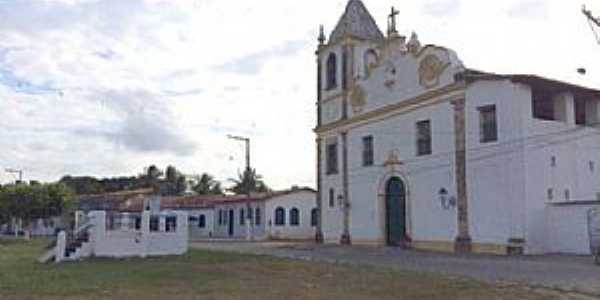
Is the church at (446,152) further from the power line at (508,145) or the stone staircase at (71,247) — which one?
the stone staircase at (71,247)

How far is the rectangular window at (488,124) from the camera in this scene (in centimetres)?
2898

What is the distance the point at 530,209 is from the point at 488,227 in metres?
1.99

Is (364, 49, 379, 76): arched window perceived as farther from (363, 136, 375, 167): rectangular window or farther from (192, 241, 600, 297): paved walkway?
(192, 241, 600, 297): paved walkway

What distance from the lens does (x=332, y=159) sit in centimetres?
4088

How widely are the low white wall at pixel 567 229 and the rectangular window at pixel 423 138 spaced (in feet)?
21.6

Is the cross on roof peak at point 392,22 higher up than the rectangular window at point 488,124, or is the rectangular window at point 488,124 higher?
the cross on roof peak at point 392,22

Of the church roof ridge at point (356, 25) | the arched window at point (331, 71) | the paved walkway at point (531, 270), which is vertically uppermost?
the church roof ridge at point (356, 25)

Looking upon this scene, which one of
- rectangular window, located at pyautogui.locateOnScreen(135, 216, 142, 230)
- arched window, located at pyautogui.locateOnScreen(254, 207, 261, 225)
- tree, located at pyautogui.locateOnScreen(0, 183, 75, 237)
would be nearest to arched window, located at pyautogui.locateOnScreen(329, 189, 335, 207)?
arched window, located at pyautogui.locateOnScreen(254, 207, 261, 225)

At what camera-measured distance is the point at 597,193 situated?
100ft

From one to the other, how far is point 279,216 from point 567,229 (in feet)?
94.2

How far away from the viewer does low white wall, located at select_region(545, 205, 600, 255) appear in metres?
26.4

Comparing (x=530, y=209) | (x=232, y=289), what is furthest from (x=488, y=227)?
(x=232, y=289)

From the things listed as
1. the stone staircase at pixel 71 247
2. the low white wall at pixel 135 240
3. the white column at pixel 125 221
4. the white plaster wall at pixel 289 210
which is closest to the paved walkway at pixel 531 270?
the low white wall at pixel 135 240

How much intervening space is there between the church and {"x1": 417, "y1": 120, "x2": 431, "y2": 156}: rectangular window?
1.8 inches
